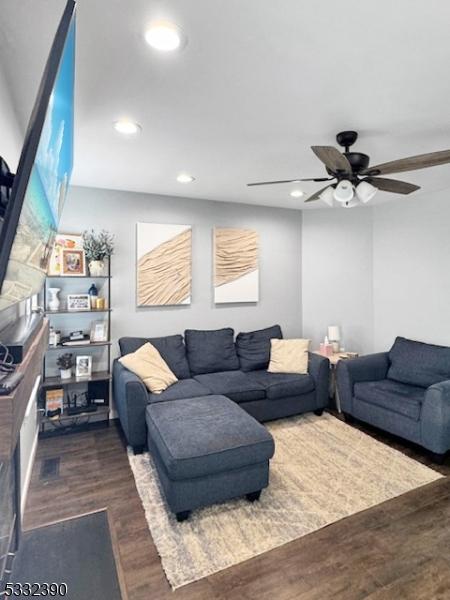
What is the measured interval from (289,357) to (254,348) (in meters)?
0.46

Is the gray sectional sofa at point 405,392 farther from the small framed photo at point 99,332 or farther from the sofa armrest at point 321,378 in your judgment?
the small framed photo at point 99,332

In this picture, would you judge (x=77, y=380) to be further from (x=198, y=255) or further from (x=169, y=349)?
(x=198, y=255)

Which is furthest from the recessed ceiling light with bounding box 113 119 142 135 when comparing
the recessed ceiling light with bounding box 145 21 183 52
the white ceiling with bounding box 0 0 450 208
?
the recessed ceiling light with bounding box 145 21 183 52

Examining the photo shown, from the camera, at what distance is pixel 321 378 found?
12.1 feet

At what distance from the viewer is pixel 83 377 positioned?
338cm

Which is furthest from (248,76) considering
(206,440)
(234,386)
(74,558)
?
(234,386)

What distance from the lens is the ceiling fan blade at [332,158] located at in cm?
187

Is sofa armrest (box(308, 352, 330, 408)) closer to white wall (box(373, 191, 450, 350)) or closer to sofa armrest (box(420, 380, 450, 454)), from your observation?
sofa armrest (box(420, 380, 450, 454))

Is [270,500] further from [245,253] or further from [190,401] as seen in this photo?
[245,253]

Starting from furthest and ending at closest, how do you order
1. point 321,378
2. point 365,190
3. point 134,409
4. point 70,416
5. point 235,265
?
point 235,265, point 321,378, point 70,416, point 134,409, point 365,190

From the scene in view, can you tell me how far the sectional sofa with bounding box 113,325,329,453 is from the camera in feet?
9.66

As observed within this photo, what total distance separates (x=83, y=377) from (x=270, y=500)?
214 centimetres

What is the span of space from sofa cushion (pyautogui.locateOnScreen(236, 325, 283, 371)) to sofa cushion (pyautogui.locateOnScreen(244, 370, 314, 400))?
0.25 m

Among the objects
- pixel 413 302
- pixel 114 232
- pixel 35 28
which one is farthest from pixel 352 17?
pixel 413 302
